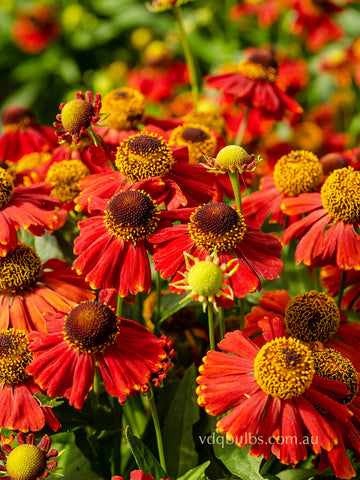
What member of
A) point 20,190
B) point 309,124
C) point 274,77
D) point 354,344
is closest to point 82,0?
point 309,124

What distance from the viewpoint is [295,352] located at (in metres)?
Answer: 0.81

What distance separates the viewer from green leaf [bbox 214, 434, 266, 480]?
0.84 meters

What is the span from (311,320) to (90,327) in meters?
0.34

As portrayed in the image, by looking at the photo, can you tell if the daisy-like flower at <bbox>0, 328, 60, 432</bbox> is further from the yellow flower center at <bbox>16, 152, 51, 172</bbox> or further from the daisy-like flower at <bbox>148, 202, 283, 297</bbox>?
the yellow flower center at <bbox>16, 152, 51, 172</bbox>

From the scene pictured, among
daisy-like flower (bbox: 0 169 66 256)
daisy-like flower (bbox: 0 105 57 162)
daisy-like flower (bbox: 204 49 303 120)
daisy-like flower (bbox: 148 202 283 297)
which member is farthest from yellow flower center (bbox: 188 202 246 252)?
daisy-like flower (bbox: 0 105 57 162)

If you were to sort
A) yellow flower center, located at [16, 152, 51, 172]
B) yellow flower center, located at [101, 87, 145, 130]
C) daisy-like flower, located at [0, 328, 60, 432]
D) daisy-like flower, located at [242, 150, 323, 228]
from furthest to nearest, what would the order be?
yellow flower center, located at [16, 152, 51, 172] → yellow flower center, located at [101, 87, 145, 130] → daisy-like flower, located at [242, 150, 323, 228] → daisy-like flower, located at [0, 328, 60, 432]

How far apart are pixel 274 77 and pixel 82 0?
2374 mm

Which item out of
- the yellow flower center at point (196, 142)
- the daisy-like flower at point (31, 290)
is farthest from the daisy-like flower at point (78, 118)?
the yellow flower center at point (196, 142)

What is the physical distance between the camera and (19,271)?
3.26 feet

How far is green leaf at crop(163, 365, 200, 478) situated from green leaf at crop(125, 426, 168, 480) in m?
0.10

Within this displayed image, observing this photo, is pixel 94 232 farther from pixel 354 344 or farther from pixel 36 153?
pixel 36 153

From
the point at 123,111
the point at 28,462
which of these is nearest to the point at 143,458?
the point at 28,462

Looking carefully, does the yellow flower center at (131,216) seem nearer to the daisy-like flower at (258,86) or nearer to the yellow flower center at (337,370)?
the yellow flower center at (337,370)

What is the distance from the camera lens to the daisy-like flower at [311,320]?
3.18 feet
